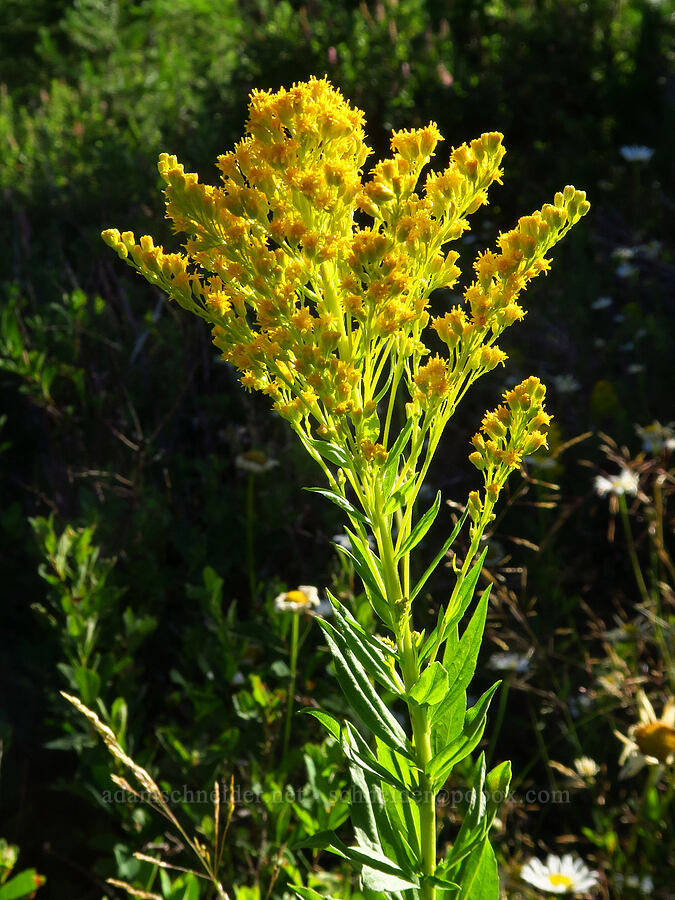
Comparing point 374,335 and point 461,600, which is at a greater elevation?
point 374,335

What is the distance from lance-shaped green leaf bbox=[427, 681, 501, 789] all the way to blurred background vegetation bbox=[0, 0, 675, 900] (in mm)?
600

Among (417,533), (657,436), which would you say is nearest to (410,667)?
(417,533)

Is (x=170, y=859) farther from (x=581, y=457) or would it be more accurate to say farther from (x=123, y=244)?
(x=581, y=457)

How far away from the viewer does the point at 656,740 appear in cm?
195

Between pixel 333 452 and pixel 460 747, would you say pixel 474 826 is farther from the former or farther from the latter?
pixel 333 452

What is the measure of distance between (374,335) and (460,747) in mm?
594

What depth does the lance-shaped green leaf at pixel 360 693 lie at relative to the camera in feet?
3.89

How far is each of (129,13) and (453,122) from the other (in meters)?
4.65

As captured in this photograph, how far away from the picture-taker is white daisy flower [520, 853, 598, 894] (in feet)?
6.21

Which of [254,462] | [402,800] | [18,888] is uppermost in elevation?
[254,462]

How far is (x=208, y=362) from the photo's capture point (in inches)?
142

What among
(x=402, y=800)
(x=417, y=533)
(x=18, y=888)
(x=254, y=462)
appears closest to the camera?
(x=417, y=533)

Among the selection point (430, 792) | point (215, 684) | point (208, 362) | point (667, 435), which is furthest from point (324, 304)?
point (208, 362)

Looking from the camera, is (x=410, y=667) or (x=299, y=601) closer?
(x=410, y=667)
